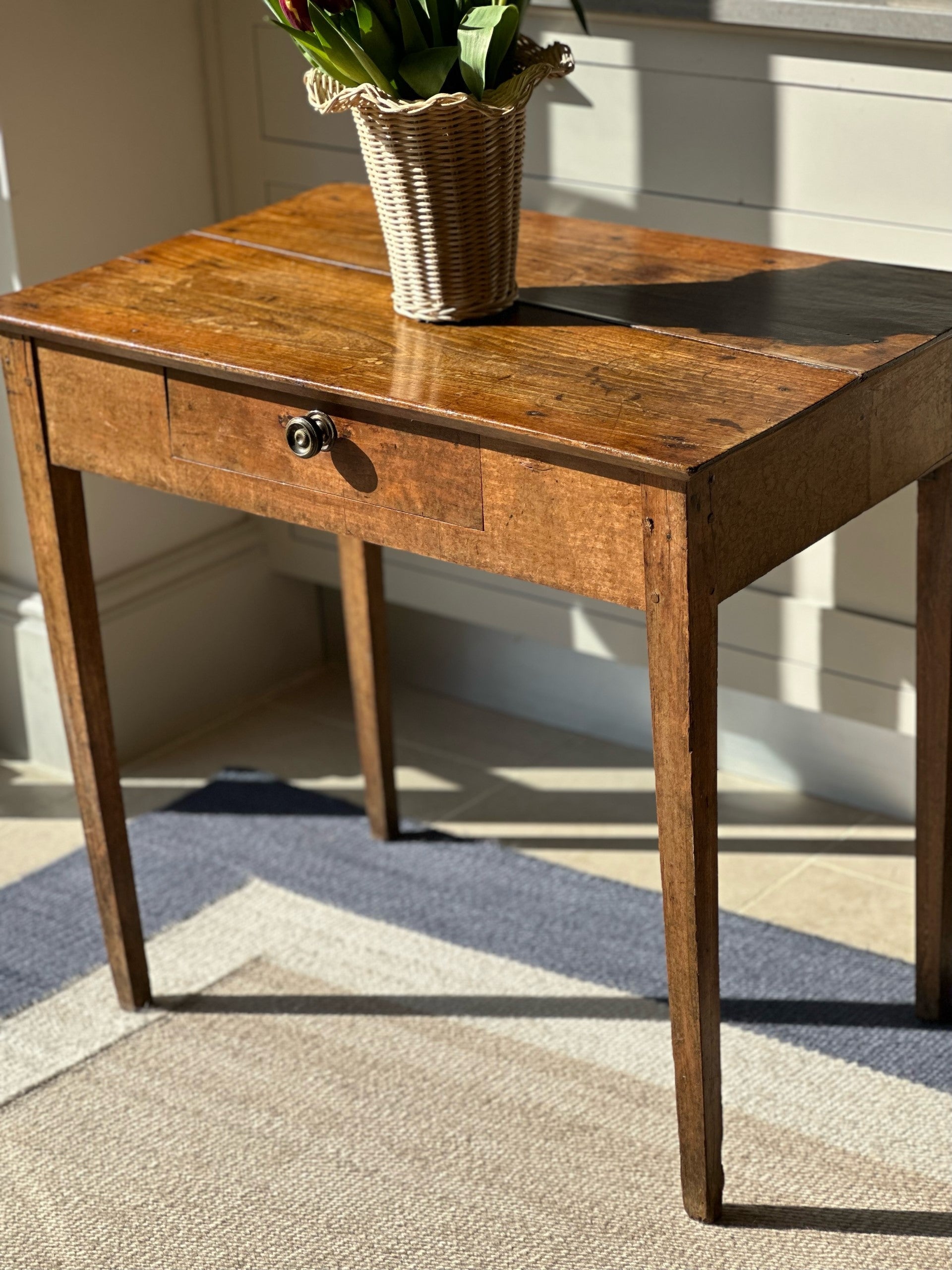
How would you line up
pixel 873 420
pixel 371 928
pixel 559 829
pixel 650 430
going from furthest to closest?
pixel 559 829
pixel 371 928
pixel 873 420
pixel 650 430

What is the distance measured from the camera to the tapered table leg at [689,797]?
124 cm

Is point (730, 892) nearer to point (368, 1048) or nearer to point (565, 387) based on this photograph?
point (368, 1048)

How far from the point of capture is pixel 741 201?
1.92 meters

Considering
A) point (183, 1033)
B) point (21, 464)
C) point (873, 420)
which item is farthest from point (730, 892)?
point (21, 464)

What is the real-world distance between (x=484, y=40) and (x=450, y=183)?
125 millimetres

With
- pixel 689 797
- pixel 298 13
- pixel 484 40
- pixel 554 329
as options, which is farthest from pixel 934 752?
pixel 298 13

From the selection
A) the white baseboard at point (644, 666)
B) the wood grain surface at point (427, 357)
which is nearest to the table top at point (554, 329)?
the wood grain surface at point (427, 357)

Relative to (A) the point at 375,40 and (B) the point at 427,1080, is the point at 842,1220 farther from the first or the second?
(A) the point at 375,40

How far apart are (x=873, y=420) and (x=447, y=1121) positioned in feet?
2.55

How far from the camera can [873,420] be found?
1393 millimetres

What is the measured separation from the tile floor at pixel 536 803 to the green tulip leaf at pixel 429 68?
3.36 feet

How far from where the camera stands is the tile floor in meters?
2.01

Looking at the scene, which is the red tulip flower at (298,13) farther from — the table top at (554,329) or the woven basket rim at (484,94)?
the table top at (554,329)

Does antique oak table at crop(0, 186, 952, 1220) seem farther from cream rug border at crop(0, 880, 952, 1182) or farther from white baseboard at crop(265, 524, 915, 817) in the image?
white baseboard at crop(265, 524, 915, 817)
